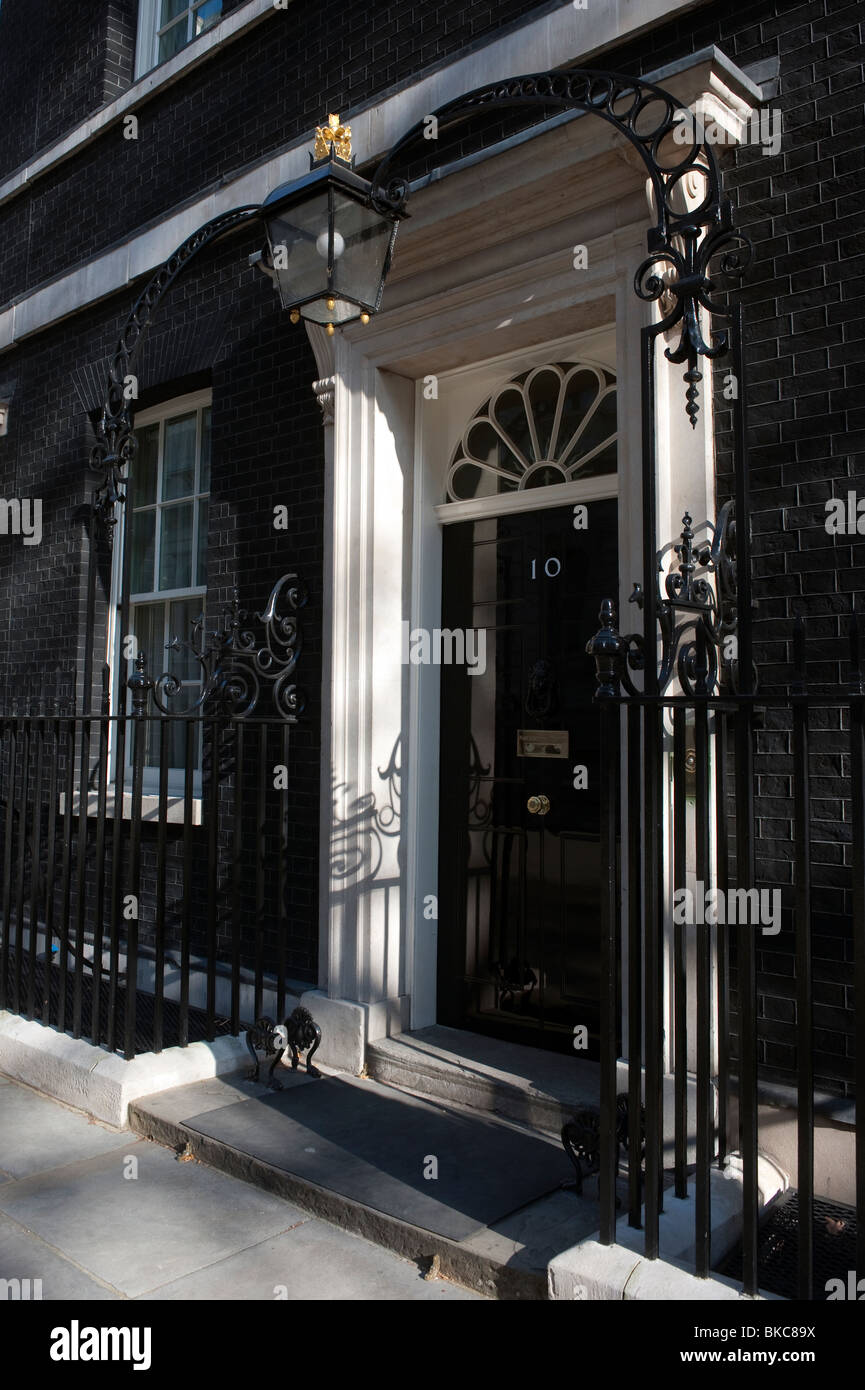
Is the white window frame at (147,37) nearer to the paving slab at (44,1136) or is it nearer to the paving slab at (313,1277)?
the paving slab at (44,1136)

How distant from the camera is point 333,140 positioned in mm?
3881

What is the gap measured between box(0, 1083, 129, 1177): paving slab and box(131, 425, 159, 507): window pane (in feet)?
12.9

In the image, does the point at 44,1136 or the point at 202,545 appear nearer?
the point at 44,1136

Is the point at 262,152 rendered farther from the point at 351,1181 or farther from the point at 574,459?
the point at 351,1181

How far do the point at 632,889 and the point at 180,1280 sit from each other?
177cm

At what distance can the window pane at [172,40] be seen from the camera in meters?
7.21

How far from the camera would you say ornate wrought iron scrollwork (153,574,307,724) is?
479cm

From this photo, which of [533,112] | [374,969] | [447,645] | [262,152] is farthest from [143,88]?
[374,969]

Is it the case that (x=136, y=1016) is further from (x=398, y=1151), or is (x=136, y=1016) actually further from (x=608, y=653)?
(x=608, y=653)

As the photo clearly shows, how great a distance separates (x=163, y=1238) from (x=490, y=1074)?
146 cm

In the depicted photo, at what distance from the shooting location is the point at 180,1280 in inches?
119

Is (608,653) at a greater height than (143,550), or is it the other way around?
(143,550)

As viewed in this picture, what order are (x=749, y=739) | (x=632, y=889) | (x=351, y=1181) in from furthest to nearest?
(x=351, y=1181) < (x=632, y=889) < (x=749, y=739)

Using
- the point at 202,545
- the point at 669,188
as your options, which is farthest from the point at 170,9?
the point at 669,188
